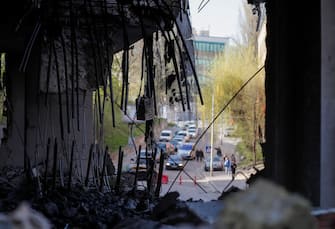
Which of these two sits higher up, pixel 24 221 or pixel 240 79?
pixel 240 79

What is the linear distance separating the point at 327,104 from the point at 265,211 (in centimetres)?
239

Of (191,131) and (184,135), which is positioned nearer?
(184,135)

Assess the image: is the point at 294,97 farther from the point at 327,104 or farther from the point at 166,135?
the point at 166,135

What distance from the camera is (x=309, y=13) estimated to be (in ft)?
11.2

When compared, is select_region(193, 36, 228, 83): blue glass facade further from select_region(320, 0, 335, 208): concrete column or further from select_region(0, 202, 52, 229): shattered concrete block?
select_region(0, 202, 52, 229): shattered concrete block

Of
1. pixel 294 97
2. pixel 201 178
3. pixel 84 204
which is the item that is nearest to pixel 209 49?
pixel 201 178

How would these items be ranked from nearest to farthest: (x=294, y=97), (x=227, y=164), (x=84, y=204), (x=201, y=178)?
(x=294, y=97) < (x=84, y=204) < (x=201, y=178) < (x=227, y=164)

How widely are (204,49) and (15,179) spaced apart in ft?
70.2

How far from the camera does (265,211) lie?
0.97 meters

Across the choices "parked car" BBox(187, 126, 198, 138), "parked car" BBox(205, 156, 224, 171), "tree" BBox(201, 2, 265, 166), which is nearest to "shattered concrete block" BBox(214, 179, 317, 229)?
"tree" BBox(201, 2, 265, 166)

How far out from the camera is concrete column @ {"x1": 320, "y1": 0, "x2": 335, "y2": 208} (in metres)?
3.14

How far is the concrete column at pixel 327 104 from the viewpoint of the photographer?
3137 mm

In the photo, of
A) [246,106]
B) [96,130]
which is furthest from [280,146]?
[246,106]

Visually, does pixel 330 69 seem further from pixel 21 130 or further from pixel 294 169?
pixel 21 130
